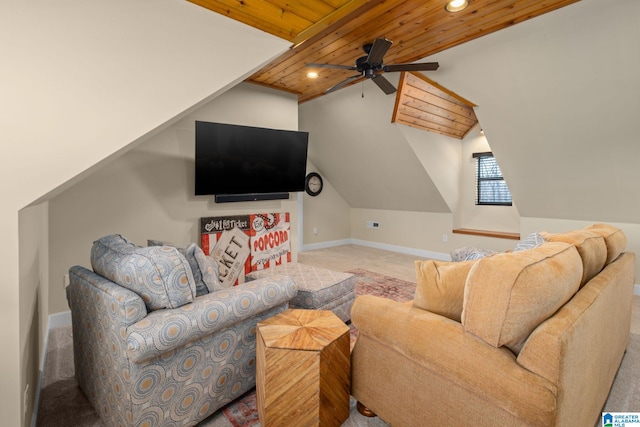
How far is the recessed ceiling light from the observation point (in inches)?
94.2

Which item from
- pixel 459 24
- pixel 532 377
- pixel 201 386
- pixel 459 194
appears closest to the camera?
pixel 532 377

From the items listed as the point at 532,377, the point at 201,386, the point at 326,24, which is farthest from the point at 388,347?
the point at 326,24

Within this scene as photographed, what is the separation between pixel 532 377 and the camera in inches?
42.4

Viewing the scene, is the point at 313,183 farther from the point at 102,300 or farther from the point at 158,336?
the point at 158,336

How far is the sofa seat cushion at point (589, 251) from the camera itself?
5.44 ft

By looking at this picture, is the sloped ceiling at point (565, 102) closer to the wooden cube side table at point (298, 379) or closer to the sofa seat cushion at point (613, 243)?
the sofa seat cushion at point (613, 243)

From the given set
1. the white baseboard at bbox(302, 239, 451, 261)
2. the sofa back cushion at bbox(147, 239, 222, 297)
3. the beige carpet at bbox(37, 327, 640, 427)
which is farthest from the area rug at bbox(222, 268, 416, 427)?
the white baseboard at bbox(302, 239, 451, 261)

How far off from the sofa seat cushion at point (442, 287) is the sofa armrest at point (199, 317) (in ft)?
2.89

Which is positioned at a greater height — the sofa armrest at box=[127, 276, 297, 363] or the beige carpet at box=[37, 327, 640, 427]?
the sofa armrest at box=[127, 276, 297, 363]

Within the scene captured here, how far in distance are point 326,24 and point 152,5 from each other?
4.59 feet

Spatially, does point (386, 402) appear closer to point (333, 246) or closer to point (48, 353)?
point (48, 353)

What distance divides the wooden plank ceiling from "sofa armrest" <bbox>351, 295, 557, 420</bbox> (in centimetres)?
203

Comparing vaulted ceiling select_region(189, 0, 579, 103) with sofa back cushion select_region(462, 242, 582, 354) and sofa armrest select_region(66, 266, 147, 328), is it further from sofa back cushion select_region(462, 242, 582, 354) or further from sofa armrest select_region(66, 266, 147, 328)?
sofa back cushion select_region(462, 242, 582, 354)

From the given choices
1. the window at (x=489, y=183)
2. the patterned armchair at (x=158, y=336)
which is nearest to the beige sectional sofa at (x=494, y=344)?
the patterned armchair at (x=158, y=336)
